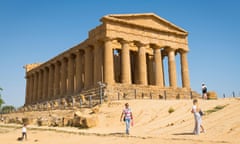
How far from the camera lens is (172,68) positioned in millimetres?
45469

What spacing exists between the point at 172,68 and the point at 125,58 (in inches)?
360

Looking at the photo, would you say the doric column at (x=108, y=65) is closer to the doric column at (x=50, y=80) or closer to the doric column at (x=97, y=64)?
the doric column at (x=97, y=64)

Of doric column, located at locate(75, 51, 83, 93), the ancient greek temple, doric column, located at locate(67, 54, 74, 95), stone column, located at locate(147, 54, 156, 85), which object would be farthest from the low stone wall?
doric column, located at locate(67, 54, 74, 95)

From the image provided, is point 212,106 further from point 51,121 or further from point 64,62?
point 64,62

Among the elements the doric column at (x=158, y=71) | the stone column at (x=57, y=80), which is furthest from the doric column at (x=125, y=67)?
the stone column at (x=57, y=80)

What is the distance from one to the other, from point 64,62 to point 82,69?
6664mm

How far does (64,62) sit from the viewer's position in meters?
53.5

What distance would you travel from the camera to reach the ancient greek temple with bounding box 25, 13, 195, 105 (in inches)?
1544

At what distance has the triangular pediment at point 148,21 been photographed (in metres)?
41.0

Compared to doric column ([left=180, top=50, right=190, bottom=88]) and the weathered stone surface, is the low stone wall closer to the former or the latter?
doric column ([left=180, top=50, right=190, bottom=88])

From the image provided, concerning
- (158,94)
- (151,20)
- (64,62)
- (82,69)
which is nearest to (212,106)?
(158,94)

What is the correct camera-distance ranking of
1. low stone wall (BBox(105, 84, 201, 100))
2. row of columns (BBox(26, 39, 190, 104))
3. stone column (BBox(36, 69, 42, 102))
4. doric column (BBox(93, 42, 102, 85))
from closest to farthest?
→ low stone wall (BBox(105, 84, 201, 100))
row of columns (BBox(26, 39, 190, 104))
doric column (BBox(93, 42, 102, 85))
stone column (BBox(36, 69, 42, 102))

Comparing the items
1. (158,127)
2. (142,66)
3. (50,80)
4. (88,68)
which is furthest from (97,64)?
(158,127)

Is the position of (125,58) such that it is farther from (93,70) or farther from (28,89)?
(28,89)
